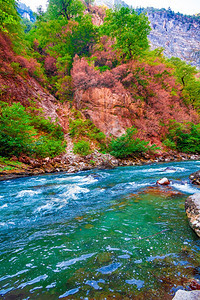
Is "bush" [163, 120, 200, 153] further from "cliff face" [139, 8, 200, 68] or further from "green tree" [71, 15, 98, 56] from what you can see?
"cliff face" [139, 8, 200, 68]

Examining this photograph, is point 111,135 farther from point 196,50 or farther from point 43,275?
point 196,50

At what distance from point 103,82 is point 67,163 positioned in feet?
36.4

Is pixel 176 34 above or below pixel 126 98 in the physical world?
above

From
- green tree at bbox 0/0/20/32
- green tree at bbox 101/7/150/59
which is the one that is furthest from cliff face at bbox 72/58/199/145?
green tree at bbox 0/0/20/32

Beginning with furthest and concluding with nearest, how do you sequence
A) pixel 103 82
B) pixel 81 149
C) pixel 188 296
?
pixel 103 82
pixel 81 149
pixel 188 296

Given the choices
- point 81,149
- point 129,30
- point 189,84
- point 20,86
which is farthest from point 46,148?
→ point 189,84

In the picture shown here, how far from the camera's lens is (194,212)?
9.50 ft

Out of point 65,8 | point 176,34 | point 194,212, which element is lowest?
point 194,212

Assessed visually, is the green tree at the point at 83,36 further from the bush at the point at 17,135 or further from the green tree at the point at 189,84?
A: the bush at the point at 17,135

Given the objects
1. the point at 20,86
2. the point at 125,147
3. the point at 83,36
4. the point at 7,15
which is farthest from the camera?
the point at 83,36

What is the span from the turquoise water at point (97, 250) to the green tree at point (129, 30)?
62.0ft

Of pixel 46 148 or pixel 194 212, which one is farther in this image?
pixel 46 148

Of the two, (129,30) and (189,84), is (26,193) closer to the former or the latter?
(129,30)

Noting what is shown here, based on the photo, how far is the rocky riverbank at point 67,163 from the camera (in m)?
7.96
